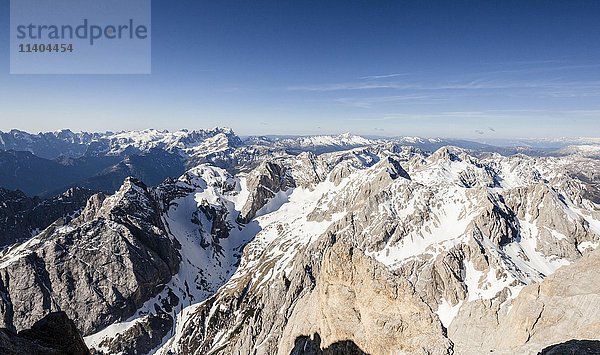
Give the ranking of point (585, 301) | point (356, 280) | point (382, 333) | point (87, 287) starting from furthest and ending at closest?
point (87, 287), point (585, 301), point (356, 280), point (382, 333)

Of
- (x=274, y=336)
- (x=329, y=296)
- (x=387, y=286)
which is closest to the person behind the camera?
(x=387, y=286)

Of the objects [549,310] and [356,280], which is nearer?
[356,280]

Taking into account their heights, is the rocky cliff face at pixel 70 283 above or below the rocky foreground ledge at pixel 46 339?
below

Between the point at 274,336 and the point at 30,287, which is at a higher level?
the point at 30,287

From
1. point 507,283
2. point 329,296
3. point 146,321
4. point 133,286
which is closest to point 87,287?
point 133,286

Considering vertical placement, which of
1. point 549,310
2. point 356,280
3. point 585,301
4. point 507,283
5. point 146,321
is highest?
point 356,280

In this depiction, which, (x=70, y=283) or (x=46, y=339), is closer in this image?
(x=46, y=339)

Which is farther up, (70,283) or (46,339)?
(46,339)

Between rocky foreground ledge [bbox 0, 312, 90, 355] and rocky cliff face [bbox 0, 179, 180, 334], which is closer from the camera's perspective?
rocky foreground ledge [bbox 0, 312, 90, 355]

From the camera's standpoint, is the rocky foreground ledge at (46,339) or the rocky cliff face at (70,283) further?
the rocky cliff face at (70,283)

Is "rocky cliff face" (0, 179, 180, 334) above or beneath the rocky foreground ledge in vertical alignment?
beneath

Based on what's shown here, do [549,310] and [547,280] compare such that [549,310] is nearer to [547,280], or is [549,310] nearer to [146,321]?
[547,280]
